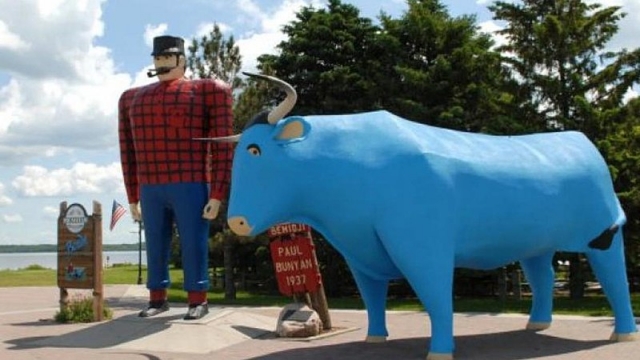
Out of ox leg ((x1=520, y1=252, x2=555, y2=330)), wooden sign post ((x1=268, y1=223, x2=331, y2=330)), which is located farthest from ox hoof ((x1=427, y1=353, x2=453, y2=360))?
wooden sign post ((x1=268, y1=223, x2=331, y2=330))

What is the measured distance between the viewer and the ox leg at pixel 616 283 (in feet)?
30.8

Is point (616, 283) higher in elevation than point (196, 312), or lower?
higher

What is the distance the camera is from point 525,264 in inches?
422

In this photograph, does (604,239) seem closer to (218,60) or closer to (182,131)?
(182,131)

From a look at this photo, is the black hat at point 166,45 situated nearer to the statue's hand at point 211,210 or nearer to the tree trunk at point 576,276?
the statue's hand at point 211,210

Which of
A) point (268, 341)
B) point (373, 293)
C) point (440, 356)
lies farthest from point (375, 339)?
point (440, 356)

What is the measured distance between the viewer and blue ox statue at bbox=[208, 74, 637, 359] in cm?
782

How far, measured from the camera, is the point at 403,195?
785 centimetres

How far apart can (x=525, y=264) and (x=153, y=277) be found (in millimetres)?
5246

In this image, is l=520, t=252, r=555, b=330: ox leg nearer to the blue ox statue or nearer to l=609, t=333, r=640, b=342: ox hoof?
l=609, t=333, r=640, b=342: ox hoof

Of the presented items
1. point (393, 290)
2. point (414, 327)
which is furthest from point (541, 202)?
point (393, 290)

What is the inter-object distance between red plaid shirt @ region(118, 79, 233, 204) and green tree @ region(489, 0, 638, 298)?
30.8 feet

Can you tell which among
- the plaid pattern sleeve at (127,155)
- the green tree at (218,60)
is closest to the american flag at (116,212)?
the green tree at (218,60)

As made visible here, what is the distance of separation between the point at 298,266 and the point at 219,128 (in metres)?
2.39
